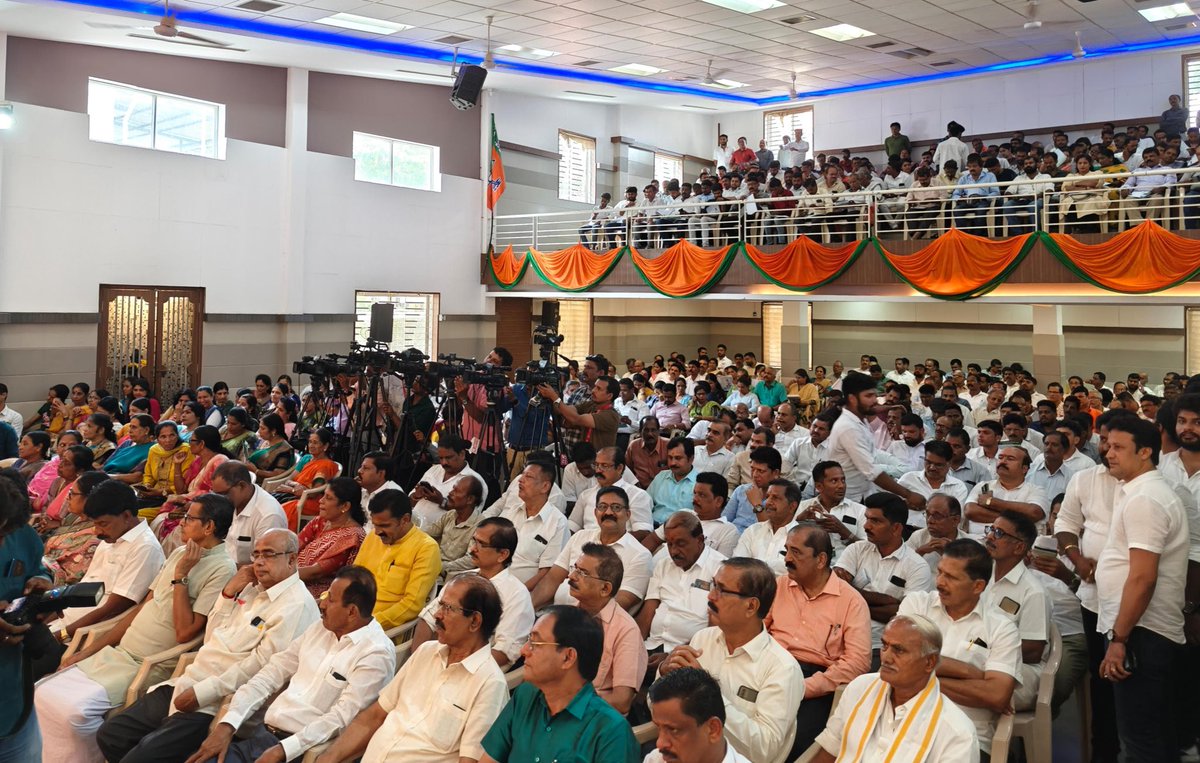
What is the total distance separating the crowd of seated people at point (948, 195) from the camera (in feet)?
28.1

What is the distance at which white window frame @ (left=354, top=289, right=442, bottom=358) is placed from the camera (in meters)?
12.1

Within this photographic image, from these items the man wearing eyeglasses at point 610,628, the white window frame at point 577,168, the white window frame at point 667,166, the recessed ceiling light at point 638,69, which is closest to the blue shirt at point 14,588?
the man wearing eyeglasses at point 610,628

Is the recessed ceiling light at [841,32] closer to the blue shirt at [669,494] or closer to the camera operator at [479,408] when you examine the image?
the camera operator at [479,408]

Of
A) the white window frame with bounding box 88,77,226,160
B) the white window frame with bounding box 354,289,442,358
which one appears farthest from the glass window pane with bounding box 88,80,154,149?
the white window frame with bounding box 354,289,442,358

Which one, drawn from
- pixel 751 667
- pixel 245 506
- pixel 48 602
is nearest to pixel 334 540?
pixel 245 506

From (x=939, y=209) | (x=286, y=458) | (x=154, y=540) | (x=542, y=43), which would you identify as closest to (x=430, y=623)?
(x=154, y=540)

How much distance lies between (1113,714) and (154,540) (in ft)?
13.2

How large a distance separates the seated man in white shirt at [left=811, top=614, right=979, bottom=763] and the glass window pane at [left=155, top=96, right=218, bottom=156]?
33.5ft

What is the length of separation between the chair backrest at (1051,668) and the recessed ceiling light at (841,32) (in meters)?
8.98

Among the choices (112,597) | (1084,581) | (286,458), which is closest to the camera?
(1084,581)

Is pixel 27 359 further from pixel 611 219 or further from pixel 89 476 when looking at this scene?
pixel 611 219

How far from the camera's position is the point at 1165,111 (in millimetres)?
11297

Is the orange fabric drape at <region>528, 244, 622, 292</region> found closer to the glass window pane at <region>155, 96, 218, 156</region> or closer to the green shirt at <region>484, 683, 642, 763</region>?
the glass window pane at <region>155, 96, 218, 156</region>

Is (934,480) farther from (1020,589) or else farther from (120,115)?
(120,115)
